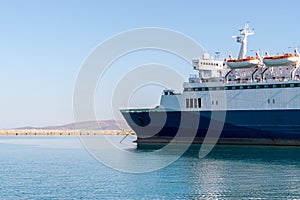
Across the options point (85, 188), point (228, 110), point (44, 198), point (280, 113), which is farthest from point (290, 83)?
point (44, 198)

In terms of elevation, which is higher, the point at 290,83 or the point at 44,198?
the point at 290,83

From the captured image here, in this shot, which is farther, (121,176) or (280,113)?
(280,113)

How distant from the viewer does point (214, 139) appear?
51.5 metres

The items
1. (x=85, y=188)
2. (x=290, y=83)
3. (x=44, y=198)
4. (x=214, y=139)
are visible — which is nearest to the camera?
(x=44, y=198)

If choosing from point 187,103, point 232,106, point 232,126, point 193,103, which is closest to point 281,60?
point 232,106

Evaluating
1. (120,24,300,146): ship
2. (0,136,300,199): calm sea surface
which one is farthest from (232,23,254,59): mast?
(0,136,300,199): calm sea surface

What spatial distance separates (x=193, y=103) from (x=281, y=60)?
9929mm

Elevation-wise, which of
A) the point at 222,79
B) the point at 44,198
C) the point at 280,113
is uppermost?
the point at 222,79

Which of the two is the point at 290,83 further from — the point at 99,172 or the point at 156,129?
the point at 99,172

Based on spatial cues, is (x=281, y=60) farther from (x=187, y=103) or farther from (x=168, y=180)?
Result: (x=168, y=180)

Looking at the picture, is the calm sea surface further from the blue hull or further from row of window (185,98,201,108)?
row of window (185,98,201,108)

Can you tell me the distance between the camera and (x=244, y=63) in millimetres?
52094

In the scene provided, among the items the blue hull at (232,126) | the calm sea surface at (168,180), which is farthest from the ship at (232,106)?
the calm sea surface at (168,180)

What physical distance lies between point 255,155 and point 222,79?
1415cm
